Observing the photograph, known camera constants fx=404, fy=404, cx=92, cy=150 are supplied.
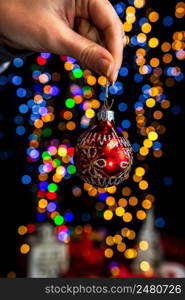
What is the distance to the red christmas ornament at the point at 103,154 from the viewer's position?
60cm

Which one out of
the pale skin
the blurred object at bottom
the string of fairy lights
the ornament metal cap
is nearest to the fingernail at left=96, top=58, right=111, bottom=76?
the pale skin

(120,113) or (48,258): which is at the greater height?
(120,113)

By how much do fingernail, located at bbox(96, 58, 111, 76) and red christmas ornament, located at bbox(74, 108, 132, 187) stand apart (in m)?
0.11

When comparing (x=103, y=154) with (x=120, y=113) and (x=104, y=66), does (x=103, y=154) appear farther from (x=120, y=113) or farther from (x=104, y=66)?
(x=120, y=113)

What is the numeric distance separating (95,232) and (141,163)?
1.71ft

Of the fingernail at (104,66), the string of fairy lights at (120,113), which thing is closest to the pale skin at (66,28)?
the fingernail at (104,66)

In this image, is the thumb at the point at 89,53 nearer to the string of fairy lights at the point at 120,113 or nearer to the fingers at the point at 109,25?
the fingers at the point at 109,25

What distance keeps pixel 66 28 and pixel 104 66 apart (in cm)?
9

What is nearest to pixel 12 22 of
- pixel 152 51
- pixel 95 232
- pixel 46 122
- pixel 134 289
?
pixel 134 289

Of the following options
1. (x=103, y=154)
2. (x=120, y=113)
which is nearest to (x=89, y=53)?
(x=103, y=154)

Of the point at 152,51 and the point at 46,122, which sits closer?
the point at 152,51

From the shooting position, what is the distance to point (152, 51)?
6.53ft

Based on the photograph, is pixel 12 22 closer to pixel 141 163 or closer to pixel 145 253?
pixel 141 163

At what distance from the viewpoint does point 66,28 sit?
22.0 inches
